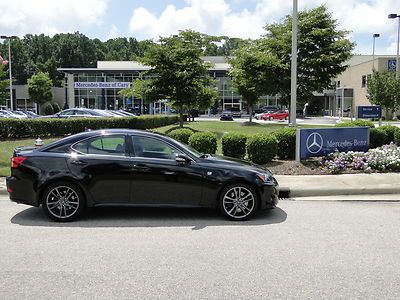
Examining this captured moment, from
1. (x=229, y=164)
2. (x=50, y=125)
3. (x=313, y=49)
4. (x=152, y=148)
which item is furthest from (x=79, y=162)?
(x=313, y=49)

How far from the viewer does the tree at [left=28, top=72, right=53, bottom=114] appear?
224 feet

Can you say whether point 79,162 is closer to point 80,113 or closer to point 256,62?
point 256,62

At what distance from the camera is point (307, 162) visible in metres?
12.0

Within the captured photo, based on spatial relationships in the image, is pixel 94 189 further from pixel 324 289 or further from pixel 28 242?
pixel 324 289

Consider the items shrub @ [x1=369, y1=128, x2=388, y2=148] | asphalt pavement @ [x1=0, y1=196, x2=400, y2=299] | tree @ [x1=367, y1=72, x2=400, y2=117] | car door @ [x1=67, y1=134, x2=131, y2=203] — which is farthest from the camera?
tree @ [x1=367, y1=72, x2=400, y2=117]

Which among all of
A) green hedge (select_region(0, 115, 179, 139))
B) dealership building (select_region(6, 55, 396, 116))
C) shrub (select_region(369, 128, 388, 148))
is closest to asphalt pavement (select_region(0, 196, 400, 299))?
shrub (select_region(369, 128, 388, 148))

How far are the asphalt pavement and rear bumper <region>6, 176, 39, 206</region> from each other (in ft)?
1.09

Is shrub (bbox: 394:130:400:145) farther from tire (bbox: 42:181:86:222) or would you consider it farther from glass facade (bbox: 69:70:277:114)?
glass facade (bbox: 69:70:277:114)

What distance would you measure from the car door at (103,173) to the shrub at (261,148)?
220 inches

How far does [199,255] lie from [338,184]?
5.57 m

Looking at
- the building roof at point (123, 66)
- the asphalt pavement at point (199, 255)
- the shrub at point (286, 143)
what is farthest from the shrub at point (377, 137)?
the building roof at point (123, 66)

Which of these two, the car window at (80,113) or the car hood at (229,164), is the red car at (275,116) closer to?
the car window at (80,113)

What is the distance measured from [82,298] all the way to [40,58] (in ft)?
428

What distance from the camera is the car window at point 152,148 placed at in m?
7.08
